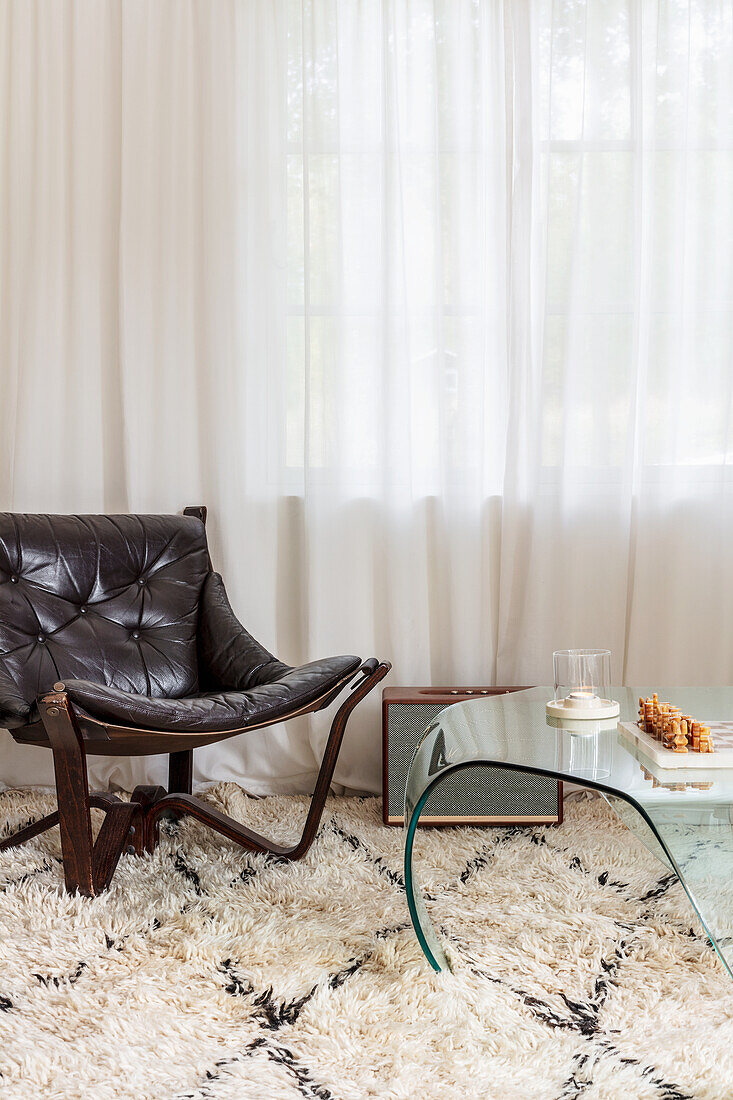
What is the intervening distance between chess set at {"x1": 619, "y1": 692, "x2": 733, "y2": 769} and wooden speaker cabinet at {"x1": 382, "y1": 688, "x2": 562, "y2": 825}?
2.46ft

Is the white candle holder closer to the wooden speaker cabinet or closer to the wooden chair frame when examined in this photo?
the wooden chair frame

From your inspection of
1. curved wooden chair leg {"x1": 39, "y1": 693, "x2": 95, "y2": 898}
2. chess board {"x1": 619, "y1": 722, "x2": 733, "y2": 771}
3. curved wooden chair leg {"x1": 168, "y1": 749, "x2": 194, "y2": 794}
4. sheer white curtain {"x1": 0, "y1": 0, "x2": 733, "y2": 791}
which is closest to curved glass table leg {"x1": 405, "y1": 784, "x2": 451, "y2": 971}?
chess board {"x1": 619, "y1": 722, "x2": 733, "y2": 771}

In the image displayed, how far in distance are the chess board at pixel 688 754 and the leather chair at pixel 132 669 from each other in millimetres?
627

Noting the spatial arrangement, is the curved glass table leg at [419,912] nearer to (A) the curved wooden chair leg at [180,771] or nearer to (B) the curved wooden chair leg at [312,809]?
(B) the curved wooden chair leg at [312,809]

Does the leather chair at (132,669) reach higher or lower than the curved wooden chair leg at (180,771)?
higher

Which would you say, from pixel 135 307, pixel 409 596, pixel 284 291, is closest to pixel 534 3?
pixel 284 291

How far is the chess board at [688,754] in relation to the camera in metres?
1.25

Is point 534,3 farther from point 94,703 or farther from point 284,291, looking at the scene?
point 94,703

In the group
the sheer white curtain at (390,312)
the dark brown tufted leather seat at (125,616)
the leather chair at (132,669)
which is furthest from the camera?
the sheer white curtain at (390,312)

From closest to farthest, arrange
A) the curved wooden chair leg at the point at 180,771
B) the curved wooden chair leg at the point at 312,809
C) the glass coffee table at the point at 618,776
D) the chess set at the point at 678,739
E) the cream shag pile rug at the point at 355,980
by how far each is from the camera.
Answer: the glass coffee table at the point at 618,776 → the cream shag pile rug at the point at 355,980 → the chess set at the point at 678,739 → the curved wooden chair leg at the point at 312,809 → the curved wooden chair leg at the point at 180,771

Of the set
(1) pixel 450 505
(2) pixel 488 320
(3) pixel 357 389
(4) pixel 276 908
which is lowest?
(4) pixel 276 908

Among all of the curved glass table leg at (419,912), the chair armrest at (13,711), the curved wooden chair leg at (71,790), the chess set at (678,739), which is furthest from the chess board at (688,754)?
the chair armrest at (13,711)

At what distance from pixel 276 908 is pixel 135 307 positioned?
5.22 ft

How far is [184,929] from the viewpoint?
1572 millimetres
